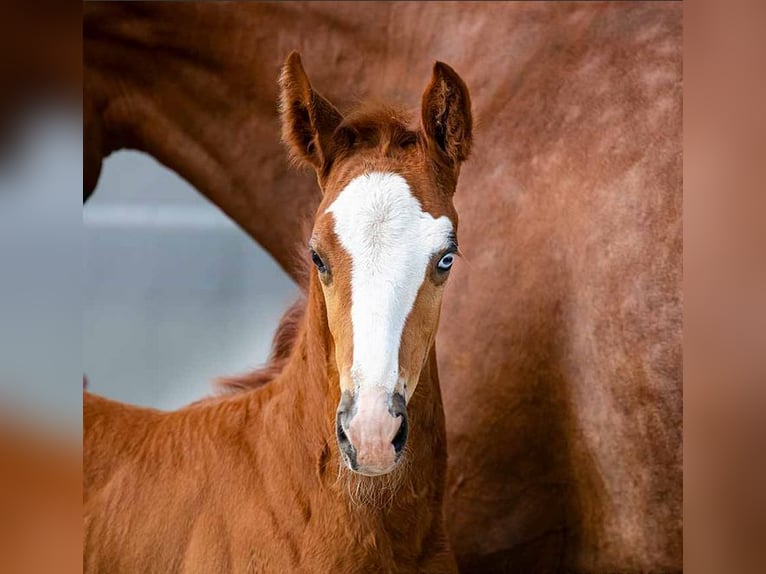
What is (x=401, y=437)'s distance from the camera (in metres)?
1.23

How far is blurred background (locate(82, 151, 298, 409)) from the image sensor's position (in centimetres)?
192

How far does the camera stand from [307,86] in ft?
4.68

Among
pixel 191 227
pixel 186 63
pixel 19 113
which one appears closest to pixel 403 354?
pixel 19 113

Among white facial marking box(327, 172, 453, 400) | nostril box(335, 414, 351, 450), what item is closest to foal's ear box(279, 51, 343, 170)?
white facial marking box(327, 172, 453, 400)

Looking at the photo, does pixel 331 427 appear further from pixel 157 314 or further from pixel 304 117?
pixel 157 314

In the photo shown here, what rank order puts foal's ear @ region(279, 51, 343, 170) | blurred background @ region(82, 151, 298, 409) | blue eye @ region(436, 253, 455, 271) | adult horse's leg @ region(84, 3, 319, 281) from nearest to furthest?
1. blue eye @ region(436, 253, 455, 271)
2. foal's ear @ region(279, 51, 343, 170)
3. blurred background @ region(82, 151, 298, 409)
4. adult horse's leg @ region(84, 3, 319, 281)

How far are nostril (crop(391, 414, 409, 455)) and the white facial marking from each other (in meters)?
0.05

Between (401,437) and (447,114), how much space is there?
0.52 meters

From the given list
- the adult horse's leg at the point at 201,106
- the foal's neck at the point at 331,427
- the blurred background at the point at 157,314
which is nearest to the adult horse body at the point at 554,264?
the adult horse's leg at the point at 201,106

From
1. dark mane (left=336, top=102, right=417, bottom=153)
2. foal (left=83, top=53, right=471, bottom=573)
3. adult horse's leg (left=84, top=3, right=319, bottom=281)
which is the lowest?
foal (left=83, top=53, right=471, bottom=573)

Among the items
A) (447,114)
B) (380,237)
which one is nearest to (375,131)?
(447,114)

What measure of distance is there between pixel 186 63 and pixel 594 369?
1.19 m

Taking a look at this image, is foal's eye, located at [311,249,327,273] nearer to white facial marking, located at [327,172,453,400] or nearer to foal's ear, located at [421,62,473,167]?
white facial marking, located at [327,172,453,400]

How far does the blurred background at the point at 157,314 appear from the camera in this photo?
1920 mm
